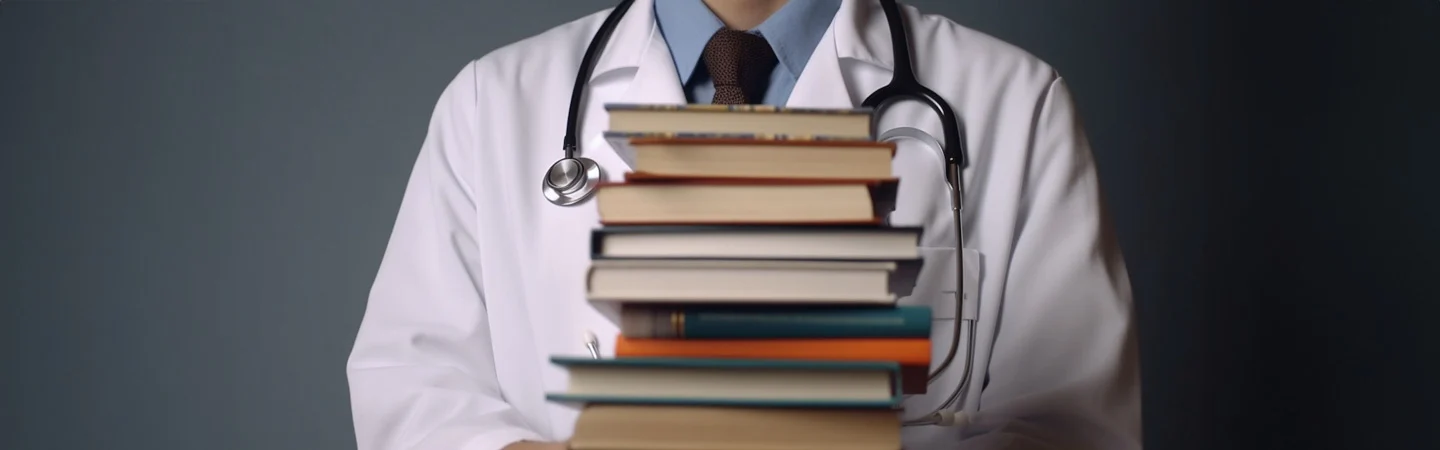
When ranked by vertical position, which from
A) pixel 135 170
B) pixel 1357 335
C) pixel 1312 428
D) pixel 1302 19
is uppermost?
pixel 1302 19

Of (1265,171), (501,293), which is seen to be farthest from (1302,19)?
(501,293)

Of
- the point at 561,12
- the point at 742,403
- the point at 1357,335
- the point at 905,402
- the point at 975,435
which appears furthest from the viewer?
the point at 561,12

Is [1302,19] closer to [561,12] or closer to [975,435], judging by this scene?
[975,435]

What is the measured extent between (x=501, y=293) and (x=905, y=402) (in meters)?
0.42

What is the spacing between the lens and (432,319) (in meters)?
1.14

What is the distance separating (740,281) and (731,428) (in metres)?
0.08

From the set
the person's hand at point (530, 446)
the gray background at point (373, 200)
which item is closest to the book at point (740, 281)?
the person's hand at point (530, 446)

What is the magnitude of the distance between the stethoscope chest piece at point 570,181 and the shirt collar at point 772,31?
0.49ft

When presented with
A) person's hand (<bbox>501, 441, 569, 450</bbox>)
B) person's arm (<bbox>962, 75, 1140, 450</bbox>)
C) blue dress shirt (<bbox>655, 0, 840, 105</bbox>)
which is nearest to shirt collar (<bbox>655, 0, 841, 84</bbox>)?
blue dress shirt (<bbox>655, 0, 840, 105</bbox>)

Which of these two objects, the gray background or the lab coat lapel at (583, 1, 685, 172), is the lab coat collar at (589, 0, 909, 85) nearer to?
the lab coat lapel at (583, 1, 685, 172)

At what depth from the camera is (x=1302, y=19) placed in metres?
1.58

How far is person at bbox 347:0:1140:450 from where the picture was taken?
1.05 metres

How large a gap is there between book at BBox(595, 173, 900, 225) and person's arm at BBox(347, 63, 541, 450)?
0.47 metres

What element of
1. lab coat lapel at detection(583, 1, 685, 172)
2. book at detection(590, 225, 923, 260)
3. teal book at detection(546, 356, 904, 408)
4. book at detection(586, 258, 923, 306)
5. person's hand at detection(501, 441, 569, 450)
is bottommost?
person's hand at detection(501, 441, 569, 450)
